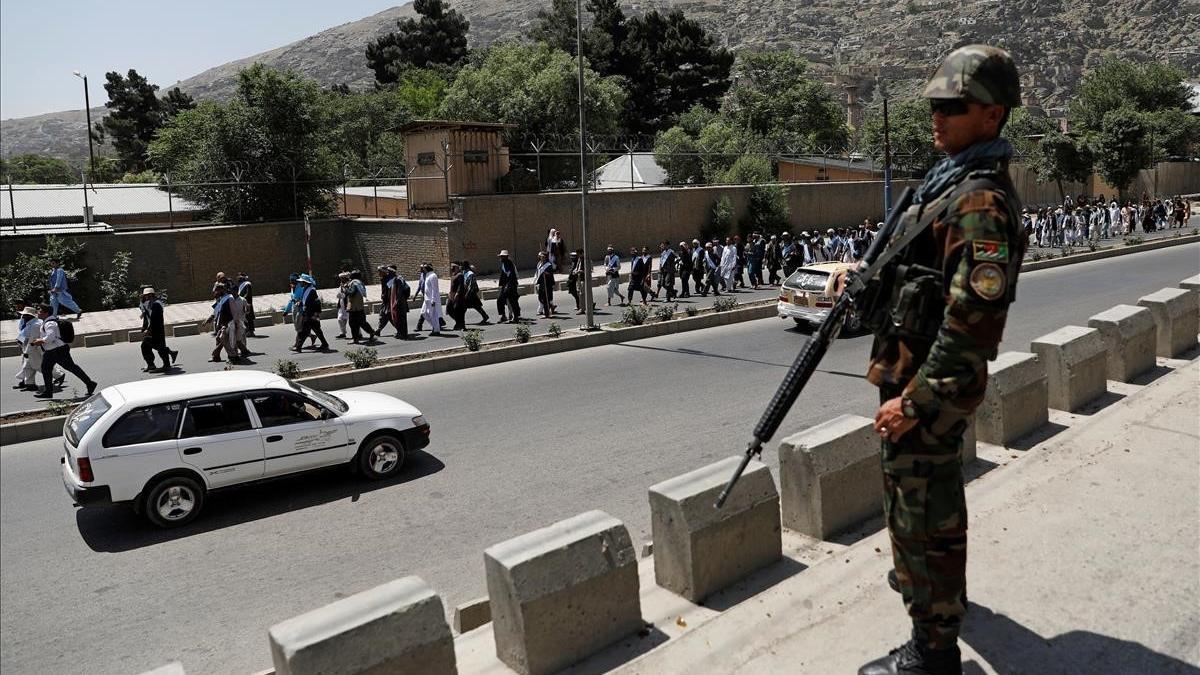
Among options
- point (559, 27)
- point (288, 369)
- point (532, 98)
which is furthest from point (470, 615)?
point (559, 27)

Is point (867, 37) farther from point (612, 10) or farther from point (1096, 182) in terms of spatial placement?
point (1096, 182)

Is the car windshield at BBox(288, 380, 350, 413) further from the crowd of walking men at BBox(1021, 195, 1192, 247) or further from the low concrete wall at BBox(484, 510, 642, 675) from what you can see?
the crowd of walking men at BBox(1021, 195, 1192, 247)

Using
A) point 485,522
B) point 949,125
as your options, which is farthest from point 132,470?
point 949,125

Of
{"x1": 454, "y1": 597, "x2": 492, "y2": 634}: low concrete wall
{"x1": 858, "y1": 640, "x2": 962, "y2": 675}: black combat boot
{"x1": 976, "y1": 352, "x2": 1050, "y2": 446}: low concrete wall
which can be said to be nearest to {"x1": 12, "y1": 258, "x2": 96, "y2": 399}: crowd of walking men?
{"x1": 454, "y1": 597, "x2": 492, "y2": 634}: low concrete wall

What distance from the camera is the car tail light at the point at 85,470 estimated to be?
7426 millimetres

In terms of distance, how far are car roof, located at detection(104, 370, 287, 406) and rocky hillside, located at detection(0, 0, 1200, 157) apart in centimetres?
14531

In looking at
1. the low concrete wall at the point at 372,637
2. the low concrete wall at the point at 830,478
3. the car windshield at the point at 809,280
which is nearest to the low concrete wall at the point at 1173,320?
the car windshield at the point at 809,280

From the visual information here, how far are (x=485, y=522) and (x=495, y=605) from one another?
3.44 meters

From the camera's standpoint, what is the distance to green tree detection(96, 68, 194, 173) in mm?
76875

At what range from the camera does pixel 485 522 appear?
287 inches

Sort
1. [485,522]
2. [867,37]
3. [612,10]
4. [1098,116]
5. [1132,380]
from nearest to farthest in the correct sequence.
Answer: [485,522] → [1132,380] → [1098,116] → [612,10] → [867,37]

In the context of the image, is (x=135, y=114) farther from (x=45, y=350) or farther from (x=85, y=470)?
(x=85, y=470)

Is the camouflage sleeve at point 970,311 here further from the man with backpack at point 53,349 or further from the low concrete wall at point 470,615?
the man with backpack at point 53,349

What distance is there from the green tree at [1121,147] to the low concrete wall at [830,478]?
51.8 m
